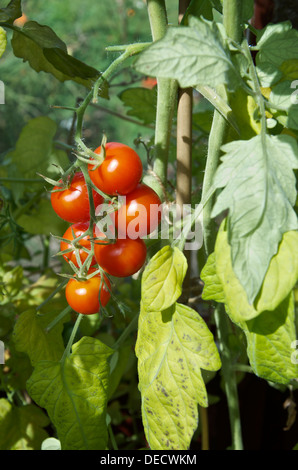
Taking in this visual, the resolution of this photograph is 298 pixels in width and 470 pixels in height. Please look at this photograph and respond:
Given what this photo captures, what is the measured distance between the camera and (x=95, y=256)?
18.2 inches

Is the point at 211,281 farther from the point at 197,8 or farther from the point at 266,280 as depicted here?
the point at 197,8

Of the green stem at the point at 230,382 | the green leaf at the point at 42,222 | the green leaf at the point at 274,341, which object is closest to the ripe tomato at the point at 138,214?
the green leaf at the point at 274,341

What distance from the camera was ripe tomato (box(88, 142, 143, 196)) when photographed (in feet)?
1.38

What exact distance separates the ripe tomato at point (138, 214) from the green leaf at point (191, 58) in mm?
136

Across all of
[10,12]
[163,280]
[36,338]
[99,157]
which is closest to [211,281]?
[163,280]

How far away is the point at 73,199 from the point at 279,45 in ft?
0.76

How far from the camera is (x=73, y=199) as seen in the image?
1.46 feet

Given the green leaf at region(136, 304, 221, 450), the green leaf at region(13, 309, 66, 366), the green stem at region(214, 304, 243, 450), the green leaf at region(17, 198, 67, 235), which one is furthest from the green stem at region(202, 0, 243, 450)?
the green leaf at region(17, 198, 67, 235)

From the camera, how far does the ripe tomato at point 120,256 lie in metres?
0.44

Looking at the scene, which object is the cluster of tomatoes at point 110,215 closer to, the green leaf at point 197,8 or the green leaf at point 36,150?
the green leaf at point 197,8

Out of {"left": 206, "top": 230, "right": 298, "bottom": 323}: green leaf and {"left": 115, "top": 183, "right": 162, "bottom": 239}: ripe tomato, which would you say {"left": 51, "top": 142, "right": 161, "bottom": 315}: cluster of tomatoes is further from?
{"left": 206, "top": 230, "right": 298, "bottom": 323}: green leaf
